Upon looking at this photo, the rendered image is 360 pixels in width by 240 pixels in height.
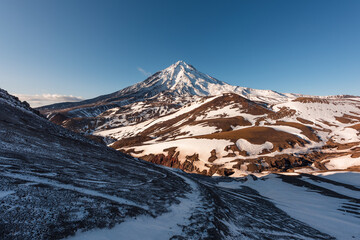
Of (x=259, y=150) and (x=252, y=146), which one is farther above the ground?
(x=252, y=146)

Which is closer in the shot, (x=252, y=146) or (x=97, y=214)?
(x=97, y=214)

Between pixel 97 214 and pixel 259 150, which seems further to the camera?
pixel 259 150

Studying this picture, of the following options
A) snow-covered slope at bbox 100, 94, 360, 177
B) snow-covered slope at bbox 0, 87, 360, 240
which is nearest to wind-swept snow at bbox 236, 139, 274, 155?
snow-covered slope at bbox 100, 94, 360, 177

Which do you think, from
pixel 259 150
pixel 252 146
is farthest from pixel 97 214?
pixel 252 146

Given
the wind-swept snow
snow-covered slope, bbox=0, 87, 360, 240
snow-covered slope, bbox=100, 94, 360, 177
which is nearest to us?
snow-covered slope, bbox=0, 87, 360, 240

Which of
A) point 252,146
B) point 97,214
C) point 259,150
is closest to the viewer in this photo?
point 97,214

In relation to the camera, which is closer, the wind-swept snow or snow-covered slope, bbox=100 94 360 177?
Result: snow-covered slope, bbox=100 94 360 177

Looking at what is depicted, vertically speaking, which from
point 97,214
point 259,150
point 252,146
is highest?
point 252,146

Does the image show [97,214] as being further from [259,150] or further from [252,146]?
[252,146]

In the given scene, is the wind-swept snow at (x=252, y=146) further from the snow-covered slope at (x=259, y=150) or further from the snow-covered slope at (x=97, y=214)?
the snow-covered slope at (x=97, y=214)

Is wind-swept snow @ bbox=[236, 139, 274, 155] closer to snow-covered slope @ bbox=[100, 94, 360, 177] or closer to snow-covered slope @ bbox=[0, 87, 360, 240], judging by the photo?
snow-covered slope @ bbox=[100, 94, 360, 177]

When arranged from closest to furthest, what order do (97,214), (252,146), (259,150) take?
(97,214)
(259,150)
(252,146)

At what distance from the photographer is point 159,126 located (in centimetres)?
16125

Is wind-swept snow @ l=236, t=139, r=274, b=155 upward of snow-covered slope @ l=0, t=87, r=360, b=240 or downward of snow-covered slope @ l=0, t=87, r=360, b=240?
upward
